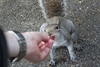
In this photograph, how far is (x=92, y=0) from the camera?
10.9 feet

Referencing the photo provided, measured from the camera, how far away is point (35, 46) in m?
1.13

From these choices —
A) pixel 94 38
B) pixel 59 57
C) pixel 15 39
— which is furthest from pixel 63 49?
pixel 15 39

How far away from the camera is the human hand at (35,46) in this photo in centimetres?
110

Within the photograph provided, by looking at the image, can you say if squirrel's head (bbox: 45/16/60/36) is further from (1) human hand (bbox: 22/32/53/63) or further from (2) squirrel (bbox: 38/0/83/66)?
(1) human hand (bbox: 22/32/53/63)

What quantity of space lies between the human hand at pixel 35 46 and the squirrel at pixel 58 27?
1.10m

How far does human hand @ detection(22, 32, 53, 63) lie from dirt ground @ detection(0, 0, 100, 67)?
1.41m

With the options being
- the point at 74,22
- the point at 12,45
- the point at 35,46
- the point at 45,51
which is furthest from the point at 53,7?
the point at 12,45

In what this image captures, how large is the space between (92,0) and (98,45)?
31.9 inches

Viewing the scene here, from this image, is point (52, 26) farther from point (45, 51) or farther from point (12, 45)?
point (12, 45)

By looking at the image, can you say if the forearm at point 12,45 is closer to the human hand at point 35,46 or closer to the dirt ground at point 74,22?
the human hand at point 35,46

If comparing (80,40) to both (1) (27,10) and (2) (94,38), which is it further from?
(1) (27,10)

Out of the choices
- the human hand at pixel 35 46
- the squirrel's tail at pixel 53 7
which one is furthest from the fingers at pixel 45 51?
the squirrel's tail at pixel 53 7

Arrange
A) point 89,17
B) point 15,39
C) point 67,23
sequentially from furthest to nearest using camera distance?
point 89,17 → point 67,23 → point 15,39

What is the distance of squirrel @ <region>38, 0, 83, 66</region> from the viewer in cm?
249
